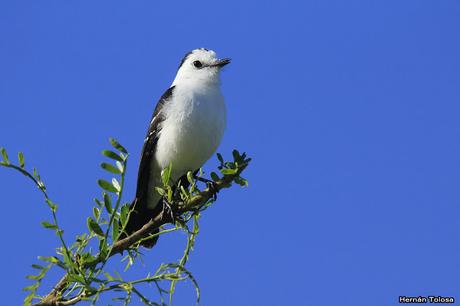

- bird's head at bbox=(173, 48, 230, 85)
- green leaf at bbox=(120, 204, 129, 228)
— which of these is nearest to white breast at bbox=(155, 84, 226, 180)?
bird's head at bbox=(173, 48, 230, 85)

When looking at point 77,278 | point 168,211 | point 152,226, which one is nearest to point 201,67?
point 168,211

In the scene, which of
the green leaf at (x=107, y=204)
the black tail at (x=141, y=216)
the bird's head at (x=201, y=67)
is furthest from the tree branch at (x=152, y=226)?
the bird's head at (x=201, y=67)

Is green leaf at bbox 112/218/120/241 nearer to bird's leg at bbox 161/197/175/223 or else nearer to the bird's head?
bird's leg at bbox 161/197/175/223

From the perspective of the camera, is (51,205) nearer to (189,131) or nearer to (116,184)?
(116,184)

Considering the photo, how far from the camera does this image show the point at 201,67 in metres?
6.81

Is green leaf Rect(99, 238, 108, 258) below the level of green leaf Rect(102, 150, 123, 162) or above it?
below

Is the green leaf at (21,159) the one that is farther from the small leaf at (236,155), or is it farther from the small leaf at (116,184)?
the small leaf at (236,155)

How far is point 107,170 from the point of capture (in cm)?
278

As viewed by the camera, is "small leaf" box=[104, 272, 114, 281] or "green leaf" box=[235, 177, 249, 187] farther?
Answer: "green leaf" box=[235, 177, 249, 187]

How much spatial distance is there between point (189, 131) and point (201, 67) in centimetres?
120

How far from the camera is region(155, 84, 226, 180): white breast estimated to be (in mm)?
5828

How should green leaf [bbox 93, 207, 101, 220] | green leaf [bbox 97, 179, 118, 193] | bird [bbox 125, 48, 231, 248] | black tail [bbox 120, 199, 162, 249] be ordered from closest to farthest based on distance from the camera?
green leaf [bbox 97, 179, 118, 193] → green leaf [bbox 93, 207, 101, 220] → black tail [bbox 120, 199, 162, 249] → bird [bbox 125, 48, 231, 248]

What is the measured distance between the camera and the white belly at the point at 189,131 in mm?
5824

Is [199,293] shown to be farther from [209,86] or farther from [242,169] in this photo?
[209,86]
